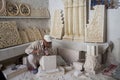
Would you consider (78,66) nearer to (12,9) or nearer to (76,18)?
(76,18)

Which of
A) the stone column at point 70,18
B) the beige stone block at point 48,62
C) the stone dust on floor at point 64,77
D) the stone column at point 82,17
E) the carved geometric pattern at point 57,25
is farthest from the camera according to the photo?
the carved geometric pattern at point 57,25

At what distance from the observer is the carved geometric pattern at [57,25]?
3.25 meters

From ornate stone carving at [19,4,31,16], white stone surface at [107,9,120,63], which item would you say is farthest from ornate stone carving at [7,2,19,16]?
white stone surface at [107,9,120,63]

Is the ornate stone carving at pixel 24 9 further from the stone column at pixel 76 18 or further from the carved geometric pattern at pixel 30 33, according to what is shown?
the stone column at pixel 76 18

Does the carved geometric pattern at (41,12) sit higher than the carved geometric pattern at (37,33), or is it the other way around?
the carved geometric pattern at (41,12)

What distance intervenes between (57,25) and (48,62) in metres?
1.18

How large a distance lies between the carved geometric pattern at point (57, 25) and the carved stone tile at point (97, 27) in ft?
2.17

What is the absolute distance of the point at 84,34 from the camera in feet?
9.73

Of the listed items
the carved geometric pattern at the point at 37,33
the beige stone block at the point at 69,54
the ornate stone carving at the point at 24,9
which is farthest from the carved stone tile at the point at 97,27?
the ornate stone carving at the point at 24,9

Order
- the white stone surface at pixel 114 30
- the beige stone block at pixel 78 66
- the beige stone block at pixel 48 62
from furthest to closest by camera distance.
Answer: the white stone surface at pixel 114 30 → the beige stone block at pixel 78 66 → the beige stone block at pixel 48 62

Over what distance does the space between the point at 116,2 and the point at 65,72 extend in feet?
5.63

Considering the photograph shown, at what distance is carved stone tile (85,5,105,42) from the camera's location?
8.90 feet

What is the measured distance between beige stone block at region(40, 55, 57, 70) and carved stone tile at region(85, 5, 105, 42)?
89 cm

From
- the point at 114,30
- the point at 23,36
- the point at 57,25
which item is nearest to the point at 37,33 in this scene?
the point at 23,36
